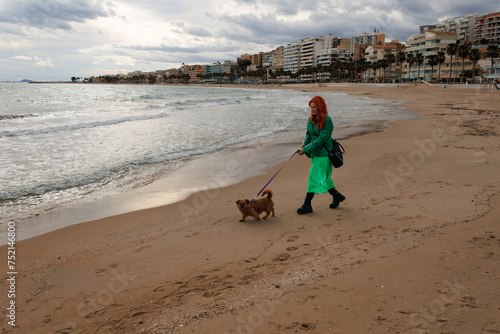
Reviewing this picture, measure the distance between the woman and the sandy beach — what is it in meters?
0.39

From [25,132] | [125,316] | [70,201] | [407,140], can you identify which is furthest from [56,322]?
[25,132]

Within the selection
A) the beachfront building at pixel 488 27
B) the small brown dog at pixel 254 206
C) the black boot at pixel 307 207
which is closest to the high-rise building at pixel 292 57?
the beachfront building at pixel 488 27

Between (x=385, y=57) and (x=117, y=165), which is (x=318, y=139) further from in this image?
(x=385, y=57)

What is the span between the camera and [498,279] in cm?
290

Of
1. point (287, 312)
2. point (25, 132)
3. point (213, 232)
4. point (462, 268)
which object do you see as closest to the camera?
point (287, 312)

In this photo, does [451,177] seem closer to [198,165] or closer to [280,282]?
[280,282]

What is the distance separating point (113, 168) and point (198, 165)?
7.63 feet

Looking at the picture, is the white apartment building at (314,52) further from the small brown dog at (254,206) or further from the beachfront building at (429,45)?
the small brown dog at (254,206)

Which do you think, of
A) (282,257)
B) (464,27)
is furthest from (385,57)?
(282,257)

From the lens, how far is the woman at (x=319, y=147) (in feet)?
15.9

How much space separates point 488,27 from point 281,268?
130462mm

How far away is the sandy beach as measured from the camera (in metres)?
2.63

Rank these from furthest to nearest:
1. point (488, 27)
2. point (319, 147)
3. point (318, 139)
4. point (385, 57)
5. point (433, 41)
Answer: point (488, 27)
point (385, 57)
point (433, 41)
point (319, 147)
point (318, 139)

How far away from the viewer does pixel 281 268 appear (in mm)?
Answer: 3439
